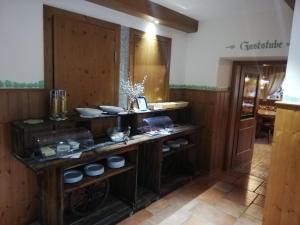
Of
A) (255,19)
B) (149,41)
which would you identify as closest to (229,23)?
(255,19)

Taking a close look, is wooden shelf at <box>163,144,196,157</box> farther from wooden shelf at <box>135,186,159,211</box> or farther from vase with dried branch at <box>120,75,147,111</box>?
vase with dried branch at <box>120,75,147,111</box>

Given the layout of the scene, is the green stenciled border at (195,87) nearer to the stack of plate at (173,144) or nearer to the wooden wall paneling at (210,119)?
the wooden wall paneling at (210,119)

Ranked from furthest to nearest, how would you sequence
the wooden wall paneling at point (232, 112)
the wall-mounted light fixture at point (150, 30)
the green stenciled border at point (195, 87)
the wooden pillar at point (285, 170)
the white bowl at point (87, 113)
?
the wooden wall paneling at point (232, 112) → the green stenciled border at point (195, 87) → the wall-mounted light fixture at point (150, 30) → the white bowl at point (87, 113) → the wooden pillar at point (285, 170)

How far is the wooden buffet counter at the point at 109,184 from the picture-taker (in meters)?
2.13

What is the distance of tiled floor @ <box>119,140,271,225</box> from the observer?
272 cm

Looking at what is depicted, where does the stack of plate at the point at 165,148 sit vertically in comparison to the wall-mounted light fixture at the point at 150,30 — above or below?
below

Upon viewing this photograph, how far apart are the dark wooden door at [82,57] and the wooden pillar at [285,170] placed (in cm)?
191

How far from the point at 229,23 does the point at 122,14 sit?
1686 millimetres

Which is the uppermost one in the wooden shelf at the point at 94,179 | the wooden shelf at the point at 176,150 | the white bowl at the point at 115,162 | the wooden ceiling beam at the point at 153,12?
the wooden ceiling beam at the point at 153,12

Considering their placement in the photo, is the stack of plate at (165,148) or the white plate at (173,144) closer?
the stack of plate at (165,148)

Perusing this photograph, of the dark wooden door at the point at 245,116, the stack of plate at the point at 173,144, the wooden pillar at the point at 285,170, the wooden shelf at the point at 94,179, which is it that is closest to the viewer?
the wooden pillar at the point at 285,170

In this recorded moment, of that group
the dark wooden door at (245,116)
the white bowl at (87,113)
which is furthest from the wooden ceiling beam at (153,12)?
the dark wooden door at (245,116)

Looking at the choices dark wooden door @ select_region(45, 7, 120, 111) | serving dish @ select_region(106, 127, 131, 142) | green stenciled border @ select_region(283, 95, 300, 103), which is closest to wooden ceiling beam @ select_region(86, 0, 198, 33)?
dark wooden door @ select_region(45, 7, 120, 111)

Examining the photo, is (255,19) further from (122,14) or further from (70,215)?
(70,215)
